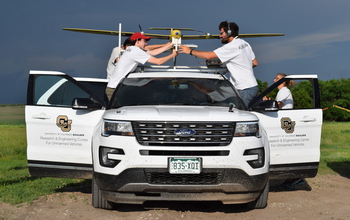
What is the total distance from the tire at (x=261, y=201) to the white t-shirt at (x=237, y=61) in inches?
94.2

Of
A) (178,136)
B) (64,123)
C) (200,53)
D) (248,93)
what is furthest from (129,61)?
(178,136)

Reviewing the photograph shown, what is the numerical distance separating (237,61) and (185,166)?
327 centimetres

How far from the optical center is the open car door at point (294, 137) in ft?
22.2

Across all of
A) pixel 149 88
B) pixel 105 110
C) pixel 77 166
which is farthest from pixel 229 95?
pixel 77 166

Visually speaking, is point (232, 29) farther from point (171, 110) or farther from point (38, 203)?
point (38, 203)

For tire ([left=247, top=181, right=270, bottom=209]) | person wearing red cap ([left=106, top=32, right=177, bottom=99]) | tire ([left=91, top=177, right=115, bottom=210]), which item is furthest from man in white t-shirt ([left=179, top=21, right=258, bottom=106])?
tire ([left=91, top=177, right=115, bottom=210])

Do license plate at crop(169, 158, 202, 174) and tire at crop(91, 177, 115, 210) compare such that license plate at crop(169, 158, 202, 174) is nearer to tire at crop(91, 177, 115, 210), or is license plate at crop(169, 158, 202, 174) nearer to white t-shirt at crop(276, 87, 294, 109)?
tire at crop(91, 177, 115, 210)

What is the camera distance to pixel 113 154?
5508 millimetres

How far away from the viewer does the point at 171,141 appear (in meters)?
5.43

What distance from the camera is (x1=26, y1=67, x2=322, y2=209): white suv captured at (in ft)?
17.8

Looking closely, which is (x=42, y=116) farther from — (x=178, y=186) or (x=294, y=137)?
(x=294, y=137)

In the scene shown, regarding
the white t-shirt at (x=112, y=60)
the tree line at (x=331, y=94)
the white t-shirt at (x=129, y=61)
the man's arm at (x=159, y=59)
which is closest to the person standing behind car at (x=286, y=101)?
the man's arm at (x=159, y=59)

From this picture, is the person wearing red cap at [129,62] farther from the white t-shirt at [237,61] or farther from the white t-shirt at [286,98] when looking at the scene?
the white t-shirt at [286,98]

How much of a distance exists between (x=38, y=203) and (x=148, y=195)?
2.07m
